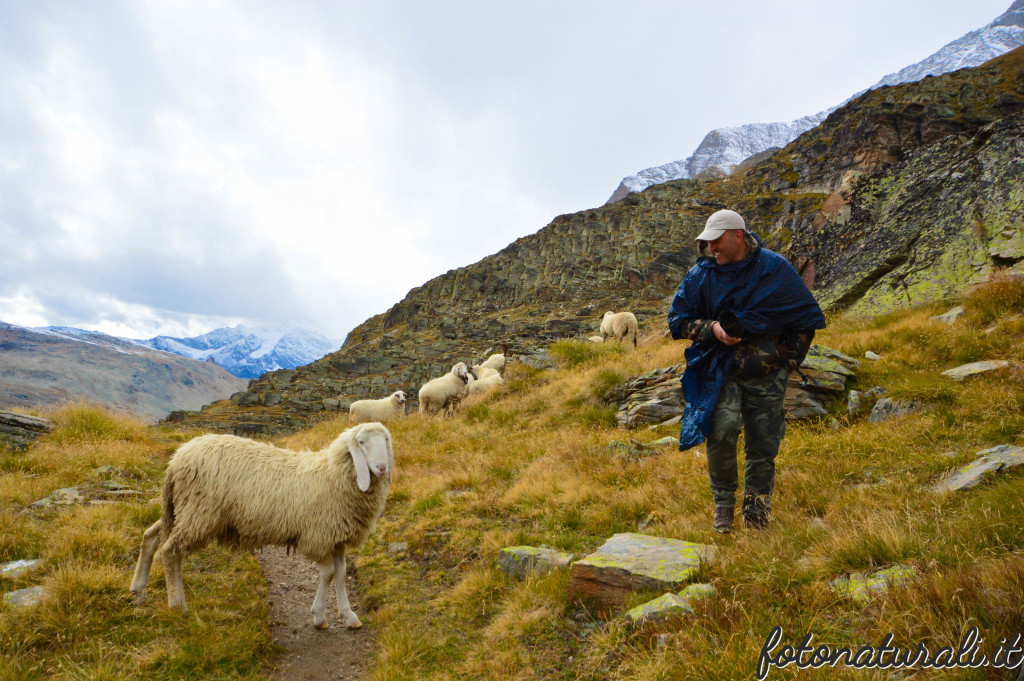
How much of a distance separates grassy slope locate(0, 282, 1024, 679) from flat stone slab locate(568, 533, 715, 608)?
0.19m

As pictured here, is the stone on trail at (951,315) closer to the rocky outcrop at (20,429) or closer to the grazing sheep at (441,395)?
the grazing sheep at (441,395)

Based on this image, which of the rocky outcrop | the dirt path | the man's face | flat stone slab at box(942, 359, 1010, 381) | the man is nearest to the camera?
the dirt path

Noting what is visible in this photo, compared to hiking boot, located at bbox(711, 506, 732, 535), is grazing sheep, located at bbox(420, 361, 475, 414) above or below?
above

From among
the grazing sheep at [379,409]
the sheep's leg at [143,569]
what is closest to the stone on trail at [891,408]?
the sheep's leg at [143,569]

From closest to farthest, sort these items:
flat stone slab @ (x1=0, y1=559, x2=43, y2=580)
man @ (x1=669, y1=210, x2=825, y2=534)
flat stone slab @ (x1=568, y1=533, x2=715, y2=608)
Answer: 1. flat stone slab @ (x1=568, y1=533, x2=715, y2=608)
2. man @ (x1=669, y1=210, x2=825, y2=534)
3. flat stone slab @ (x1=0, y1=559, x2=43, y2=580)

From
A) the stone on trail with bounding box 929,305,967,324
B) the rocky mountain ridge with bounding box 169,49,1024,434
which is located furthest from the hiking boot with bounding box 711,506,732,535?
the rocky mountain ridge with bounding box 169,49,1024,434

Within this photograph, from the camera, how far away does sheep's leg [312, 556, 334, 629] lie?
4.56 m

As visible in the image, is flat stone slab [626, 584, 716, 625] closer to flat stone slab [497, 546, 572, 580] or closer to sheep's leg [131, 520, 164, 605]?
flat stone slab [497, 546, 572, 580]

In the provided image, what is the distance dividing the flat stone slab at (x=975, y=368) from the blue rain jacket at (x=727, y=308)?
3.95 m

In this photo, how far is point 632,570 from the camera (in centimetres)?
348

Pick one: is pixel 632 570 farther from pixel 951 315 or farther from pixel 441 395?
pixel 441 395

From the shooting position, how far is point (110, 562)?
4926mm

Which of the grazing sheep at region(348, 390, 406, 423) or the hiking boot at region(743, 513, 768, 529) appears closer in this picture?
the hiking boot at region(743, 513, 768, 529)

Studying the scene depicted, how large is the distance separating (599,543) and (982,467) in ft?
10.9
